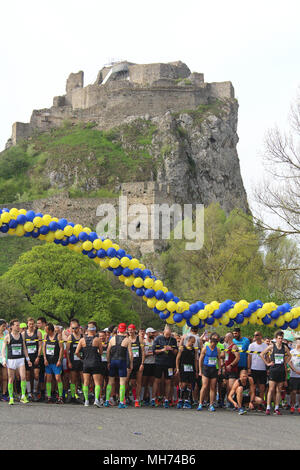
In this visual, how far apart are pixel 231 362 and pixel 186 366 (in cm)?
105

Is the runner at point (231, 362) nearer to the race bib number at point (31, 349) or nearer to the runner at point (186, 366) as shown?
the runner at point (186, 366)

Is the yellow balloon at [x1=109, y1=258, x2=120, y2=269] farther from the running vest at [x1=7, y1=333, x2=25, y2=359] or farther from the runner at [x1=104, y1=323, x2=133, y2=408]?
the running vest at [x1=7, y1=333, x2=25, y2=359]

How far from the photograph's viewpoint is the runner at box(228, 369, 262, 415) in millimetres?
16625

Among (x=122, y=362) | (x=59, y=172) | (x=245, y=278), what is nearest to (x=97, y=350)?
(x=122, y=362)

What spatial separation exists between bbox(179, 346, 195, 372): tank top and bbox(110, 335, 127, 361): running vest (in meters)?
1.49

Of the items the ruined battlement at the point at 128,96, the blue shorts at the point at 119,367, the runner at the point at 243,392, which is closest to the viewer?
the blue shorts at the point at 119,367

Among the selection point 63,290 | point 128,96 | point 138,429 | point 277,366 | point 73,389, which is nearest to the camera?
point 138,429

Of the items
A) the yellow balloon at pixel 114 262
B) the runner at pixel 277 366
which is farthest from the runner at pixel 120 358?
the runner at pixel 277 366

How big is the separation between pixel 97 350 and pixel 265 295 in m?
17.7

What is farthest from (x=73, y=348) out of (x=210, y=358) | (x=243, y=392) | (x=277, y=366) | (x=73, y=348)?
(x=277, y=366)

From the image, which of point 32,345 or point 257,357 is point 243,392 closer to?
point 257,357

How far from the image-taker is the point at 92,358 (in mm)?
16391

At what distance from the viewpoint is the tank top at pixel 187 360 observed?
56.4ft

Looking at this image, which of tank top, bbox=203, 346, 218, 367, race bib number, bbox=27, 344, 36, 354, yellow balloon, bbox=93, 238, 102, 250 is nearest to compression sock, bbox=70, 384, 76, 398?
race bib number, bbox=27, 344, 36, 354
